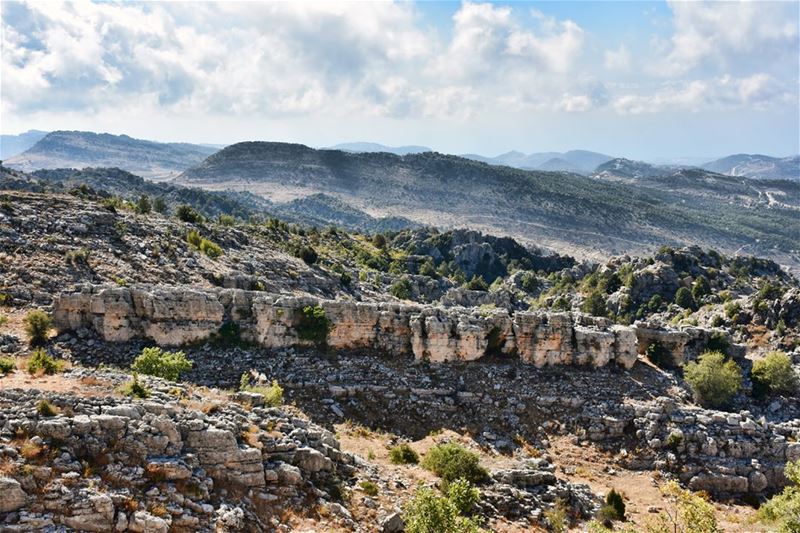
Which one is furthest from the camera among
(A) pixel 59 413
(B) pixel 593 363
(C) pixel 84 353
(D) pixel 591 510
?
(B) pixel 593 363

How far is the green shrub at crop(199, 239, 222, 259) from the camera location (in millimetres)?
49834

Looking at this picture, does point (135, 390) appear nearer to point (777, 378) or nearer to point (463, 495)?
point (463, 495)

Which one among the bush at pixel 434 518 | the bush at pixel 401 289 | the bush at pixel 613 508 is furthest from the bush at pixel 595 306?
the bush at pixel 434 518

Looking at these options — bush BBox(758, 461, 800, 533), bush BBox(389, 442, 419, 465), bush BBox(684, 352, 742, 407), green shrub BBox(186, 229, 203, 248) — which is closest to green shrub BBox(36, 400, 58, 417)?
bush BBox(389, 442, 419, 465)

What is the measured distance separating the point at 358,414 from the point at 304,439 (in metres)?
7.55

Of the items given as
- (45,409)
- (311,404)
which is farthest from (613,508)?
(45,409)

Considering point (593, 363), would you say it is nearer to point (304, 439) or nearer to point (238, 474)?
point (304, 439)

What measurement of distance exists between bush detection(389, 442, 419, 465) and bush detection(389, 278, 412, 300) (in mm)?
44422

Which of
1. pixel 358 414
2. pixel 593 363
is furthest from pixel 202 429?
pixel 593 363

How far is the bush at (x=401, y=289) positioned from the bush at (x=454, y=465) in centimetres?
4594

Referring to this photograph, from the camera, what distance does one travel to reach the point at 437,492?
19.4m

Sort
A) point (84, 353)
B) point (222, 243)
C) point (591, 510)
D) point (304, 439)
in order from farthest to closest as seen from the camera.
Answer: point (222, 243) < point (84, 353) < point (591, 510) < point (304, 439)

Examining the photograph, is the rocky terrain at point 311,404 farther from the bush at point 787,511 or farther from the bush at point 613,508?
the bush at point 787,511

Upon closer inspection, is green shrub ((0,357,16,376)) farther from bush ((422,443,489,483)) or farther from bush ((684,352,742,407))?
bush ((684,352,742,407))
